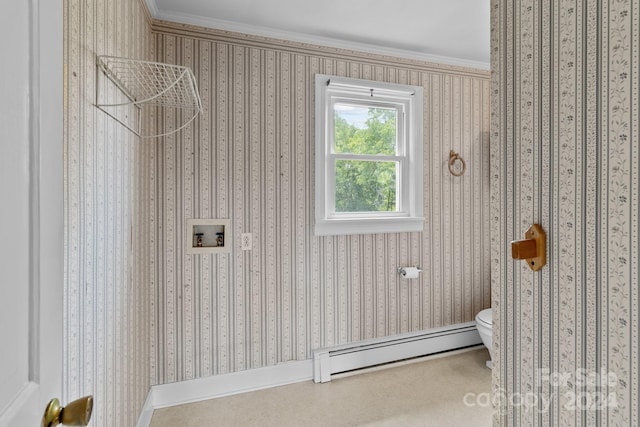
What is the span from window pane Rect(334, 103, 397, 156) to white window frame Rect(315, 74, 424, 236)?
0.04 metres

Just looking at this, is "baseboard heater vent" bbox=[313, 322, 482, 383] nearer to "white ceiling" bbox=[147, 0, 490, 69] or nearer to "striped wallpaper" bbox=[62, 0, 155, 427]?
"striped wallpaper" bbox=[62, 0, 155, 427]

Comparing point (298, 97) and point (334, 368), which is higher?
point (298, 97)

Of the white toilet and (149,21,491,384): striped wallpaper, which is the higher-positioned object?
(149,21,491,384): striped wallpaper

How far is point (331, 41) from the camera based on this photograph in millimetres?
2316

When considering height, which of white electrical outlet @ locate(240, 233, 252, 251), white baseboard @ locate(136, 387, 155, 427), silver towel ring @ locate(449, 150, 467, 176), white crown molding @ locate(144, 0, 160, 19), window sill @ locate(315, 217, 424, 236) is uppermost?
white crown molding @ locate(144, 0, 160, 19)

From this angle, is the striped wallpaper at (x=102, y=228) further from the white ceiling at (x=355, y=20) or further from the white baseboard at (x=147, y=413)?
the white ceiling at (x=355, y=20)

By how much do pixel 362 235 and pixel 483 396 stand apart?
1286mm

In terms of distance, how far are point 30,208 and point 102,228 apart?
2.36 ft

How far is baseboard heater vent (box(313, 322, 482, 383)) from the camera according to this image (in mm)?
2305

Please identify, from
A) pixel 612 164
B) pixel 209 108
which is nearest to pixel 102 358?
pixel 209 108

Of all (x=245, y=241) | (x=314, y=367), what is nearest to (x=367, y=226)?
(x=245, y=241)

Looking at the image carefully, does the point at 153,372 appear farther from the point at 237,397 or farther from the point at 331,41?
the point at 331,41

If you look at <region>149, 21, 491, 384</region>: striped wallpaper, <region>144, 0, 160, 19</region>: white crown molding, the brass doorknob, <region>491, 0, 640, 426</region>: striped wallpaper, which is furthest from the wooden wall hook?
<region>144, 0, 160, 19</region>: white crown molding

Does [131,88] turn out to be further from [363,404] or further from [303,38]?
[363,404]
